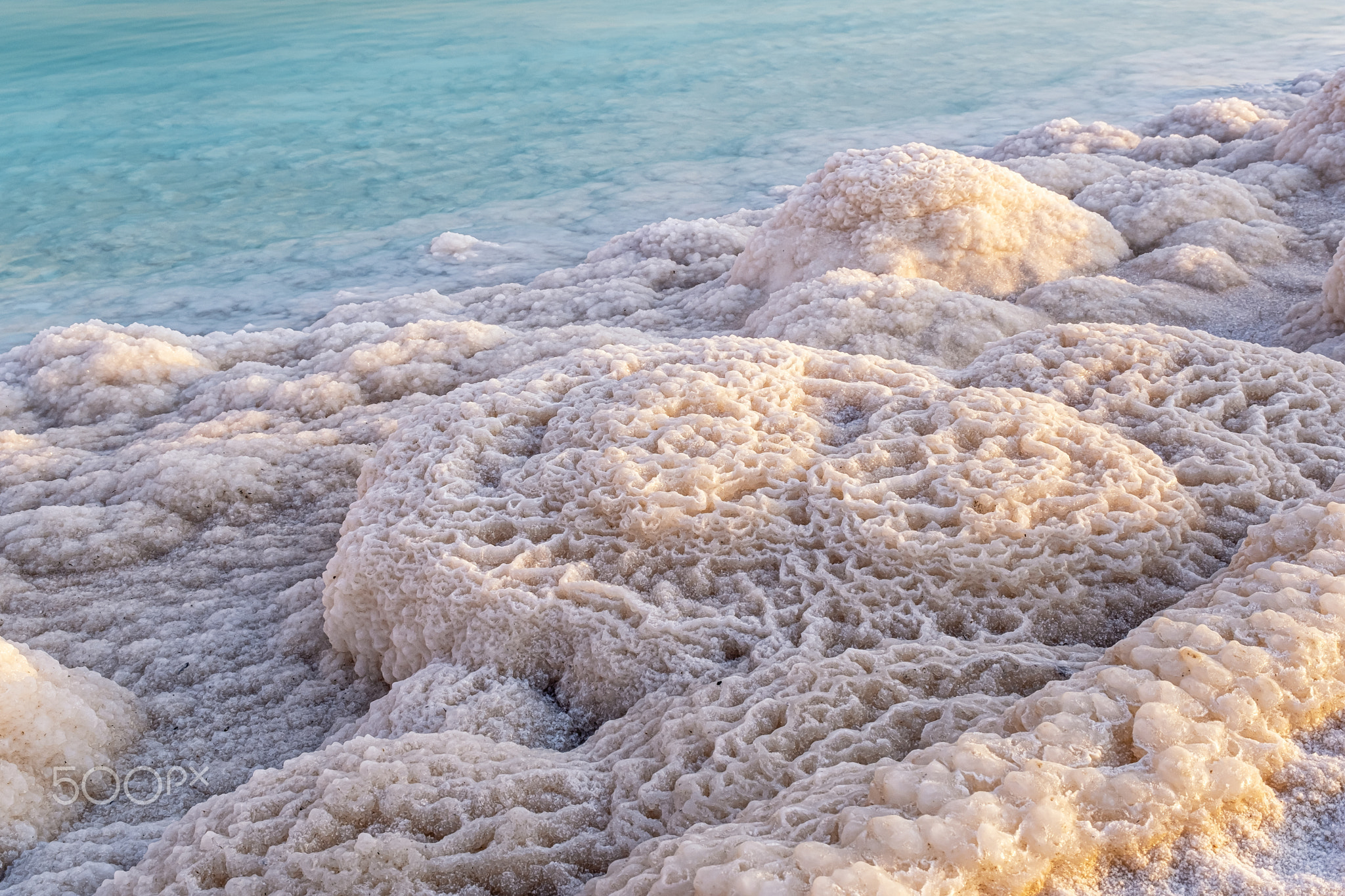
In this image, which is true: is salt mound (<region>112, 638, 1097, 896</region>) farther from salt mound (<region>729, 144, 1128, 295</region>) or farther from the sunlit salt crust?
salt mound (<region>729, 144, 1128, 295</region>)

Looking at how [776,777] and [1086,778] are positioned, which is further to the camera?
[776,777]

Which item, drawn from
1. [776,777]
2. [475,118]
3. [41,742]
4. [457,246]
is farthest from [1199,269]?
[475,118]

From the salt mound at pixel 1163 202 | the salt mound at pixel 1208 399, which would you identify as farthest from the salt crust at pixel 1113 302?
the salt mound at pixel 1208 399

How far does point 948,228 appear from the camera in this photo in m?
3.85

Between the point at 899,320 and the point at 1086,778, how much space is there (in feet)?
7.93

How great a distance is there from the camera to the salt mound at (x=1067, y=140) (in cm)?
596

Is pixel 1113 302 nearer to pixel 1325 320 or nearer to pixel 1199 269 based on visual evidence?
pixel 1199 269

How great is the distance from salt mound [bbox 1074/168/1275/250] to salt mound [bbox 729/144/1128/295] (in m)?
0.15

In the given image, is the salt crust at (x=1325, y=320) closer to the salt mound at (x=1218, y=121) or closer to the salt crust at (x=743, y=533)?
the salt crust at (x=743, y=533)

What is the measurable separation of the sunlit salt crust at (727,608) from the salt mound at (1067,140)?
97.7 inches

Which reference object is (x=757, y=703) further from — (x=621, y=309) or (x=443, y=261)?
(x=443, y=261)

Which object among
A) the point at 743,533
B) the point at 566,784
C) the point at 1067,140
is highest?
the point at 1067,140

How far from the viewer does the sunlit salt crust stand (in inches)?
44.9

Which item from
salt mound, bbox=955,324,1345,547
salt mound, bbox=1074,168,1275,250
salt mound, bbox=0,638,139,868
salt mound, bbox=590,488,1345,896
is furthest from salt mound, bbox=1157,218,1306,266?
salt mound, bbox=0,638,139,868
